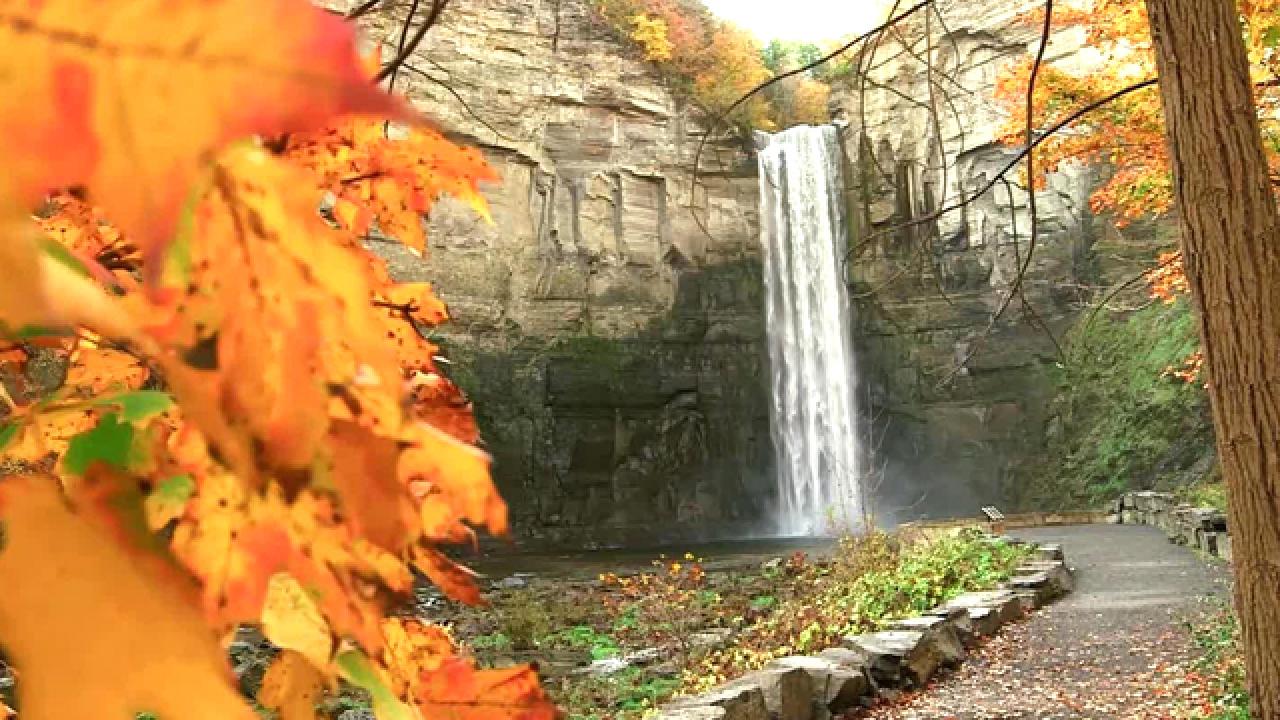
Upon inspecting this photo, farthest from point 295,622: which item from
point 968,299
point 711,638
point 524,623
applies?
point 968,299

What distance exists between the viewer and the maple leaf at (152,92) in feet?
0.60

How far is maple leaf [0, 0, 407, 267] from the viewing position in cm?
18

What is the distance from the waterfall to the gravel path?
11.5 m

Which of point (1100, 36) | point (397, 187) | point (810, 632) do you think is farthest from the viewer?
point (1100, 36)

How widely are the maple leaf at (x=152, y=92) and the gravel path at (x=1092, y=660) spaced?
4792 mm

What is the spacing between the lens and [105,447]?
0.28 meters

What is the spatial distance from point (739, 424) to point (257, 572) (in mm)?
21419

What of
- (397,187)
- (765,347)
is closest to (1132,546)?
(765,347)

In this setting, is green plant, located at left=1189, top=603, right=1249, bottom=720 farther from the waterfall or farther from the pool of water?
the waterfall

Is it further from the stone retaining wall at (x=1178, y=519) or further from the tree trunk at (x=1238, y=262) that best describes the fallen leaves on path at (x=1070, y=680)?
the tree trunk at (x=1238, y=262)

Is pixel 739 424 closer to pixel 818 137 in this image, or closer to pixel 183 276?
pixel 818 137

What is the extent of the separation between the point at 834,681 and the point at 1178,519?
8.63 metres

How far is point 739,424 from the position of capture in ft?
70.6

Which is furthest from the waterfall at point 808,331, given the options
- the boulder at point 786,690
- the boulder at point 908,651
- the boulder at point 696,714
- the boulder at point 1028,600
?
the boulder at point 696,714
